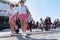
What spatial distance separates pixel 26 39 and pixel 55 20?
15.2 meters

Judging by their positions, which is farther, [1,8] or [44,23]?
[1,8]

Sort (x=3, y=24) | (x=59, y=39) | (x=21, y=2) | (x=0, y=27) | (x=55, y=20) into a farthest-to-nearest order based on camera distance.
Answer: (x=55, y=20), (x=3, y=24), (x=0, y=27), (x=21, y=2), (x=59, y=39)

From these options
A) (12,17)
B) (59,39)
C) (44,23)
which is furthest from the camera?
(44,23)

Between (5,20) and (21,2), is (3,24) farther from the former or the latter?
(21,2)

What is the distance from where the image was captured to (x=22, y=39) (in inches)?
265

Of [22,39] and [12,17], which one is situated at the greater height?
[12,17]

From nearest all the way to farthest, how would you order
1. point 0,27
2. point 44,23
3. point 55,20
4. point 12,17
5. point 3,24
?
point 12,17, point 44,23, point 0,27, point 3,24, point 55,20

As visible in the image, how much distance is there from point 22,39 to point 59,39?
3.90 feet

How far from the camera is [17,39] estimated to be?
22.2 feet

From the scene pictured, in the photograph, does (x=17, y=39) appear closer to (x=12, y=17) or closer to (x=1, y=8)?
(x=12, y=17)

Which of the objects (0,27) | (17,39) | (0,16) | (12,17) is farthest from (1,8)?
(17,39)

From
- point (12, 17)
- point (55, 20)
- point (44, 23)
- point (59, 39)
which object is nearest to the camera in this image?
point (59, 39)

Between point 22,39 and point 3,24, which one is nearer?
point 22,39

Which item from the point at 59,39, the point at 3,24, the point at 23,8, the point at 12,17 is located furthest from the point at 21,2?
the point at 3,24
